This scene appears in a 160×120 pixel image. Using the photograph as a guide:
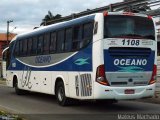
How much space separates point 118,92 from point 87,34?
7.44 feet

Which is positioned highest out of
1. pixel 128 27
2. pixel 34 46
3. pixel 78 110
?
pixel 128 27

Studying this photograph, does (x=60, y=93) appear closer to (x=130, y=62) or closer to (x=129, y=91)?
(x=129, y=91)

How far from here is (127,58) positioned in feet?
48.8

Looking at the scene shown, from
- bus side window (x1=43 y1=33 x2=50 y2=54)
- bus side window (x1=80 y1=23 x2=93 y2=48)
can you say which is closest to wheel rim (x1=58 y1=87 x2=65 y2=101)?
bus side window (x1=43 y1=33 x2=50 y2=54)

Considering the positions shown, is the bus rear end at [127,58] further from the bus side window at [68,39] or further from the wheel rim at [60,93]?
the wheel rim at [60,93]

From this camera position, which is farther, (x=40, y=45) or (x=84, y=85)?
(x=40, y=45)

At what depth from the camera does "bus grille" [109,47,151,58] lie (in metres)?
14.7

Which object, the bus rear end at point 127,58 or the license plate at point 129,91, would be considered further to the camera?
the license plate at point 129,91

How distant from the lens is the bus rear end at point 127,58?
1455cm

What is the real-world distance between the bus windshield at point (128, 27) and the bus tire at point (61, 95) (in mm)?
3528

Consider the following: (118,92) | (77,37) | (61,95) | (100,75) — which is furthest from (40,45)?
(118,92)

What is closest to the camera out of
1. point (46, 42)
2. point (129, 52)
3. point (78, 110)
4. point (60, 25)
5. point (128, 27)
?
point (129, 52)

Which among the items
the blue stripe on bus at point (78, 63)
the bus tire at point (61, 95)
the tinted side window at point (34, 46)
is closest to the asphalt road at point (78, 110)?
the bus tire at point (61, 95)

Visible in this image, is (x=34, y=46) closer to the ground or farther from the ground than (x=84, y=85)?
farther from the ground
